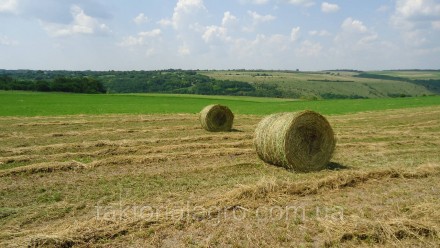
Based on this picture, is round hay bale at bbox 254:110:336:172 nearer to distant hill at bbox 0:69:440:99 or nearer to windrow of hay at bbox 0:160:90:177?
windrow of hay at bbox 0:160:90:177

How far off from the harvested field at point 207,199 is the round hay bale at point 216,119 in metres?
5.54

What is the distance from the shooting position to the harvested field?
18.6 feet

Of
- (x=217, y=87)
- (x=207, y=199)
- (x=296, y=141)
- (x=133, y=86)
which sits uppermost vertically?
(x=133, y=86)

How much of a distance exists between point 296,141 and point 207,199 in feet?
13.9

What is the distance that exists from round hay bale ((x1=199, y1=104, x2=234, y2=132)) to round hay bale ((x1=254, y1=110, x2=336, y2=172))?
817 centimetres

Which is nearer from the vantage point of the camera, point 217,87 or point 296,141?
point 296,141

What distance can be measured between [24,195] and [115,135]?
9.96 metres

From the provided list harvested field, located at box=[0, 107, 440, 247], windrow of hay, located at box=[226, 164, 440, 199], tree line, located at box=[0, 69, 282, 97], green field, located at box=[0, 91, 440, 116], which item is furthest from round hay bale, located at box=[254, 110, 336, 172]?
tree line, located at box=[0, 69, 282, 97]

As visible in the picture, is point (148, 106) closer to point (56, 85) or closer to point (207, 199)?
point (207, 199)

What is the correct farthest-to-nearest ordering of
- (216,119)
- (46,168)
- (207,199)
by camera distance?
1. (216,119)
2. (46,168)
3. (207,199)

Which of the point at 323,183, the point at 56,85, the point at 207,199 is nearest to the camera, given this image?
the point at 207,199

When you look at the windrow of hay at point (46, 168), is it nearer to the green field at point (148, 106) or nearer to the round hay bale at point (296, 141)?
the round hay bale at point (296, 141)

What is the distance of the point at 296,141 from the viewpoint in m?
10.6

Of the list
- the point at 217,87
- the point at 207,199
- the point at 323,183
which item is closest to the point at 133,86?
the point at 217,87
